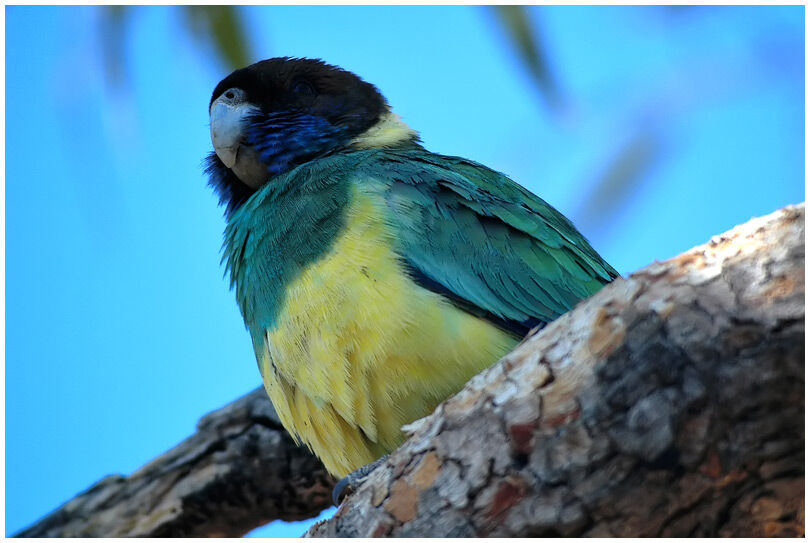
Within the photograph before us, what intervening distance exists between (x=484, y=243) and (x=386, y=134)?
4.09ft

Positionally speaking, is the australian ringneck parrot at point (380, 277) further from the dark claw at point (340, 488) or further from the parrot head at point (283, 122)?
the dark claw at point (340, 488)

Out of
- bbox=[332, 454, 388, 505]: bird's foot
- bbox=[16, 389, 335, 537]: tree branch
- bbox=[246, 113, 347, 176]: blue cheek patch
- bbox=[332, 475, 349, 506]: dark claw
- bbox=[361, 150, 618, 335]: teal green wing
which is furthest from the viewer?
bbox=[16, 389, 335, 537]: tree branch

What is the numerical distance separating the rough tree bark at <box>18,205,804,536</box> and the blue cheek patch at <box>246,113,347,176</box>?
6.93 ft

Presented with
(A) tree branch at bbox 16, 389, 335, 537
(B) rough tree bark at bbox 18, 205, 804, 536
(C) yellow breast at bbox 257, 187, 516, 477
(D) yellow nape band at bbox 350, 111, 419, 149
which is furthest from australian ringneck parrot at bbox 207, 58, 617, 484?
(A) tree branch at bbox 16, 389, 335, 537

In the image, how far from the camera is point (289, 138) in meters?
4.49

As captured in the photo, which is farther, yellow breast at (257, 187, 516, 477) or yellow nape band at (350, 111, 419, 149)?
yellow nape band at (350, 111, 419, 149)

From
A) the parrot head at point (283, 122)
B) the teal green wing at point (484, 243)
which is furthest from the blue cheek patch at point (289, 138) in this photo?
the teal green wing at point (484, 243)

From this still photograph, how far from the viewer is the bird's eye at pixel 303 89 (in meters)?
4.72

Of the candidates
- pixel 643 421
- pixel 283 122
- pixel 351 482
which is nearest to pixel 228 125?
pixel 283 122

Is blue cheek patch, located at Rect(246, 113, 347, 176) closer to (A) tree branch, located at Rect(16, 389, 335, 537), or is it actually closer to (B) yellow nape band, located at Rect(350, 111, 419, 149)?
(B) yellow nape band, located at Rect(350, 111, 419, 149)

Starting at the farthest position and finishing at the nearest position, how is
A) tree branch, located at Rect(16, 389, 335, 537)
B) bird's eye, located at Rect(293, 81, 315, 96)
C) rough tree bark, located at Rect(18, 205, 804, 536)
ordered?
tree branch, located at Rect(16, 389, 335, 537) → bird's eye, located at Rect(293, 81, 315, 96) → rough tree bark, located at Rect(18, 205, 804, 536)

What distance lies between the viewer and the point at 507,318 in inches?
138

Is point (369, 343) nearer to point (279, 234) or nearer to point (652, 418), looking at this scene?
point (279, 234)

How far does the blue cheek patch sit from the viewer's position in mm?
4449
